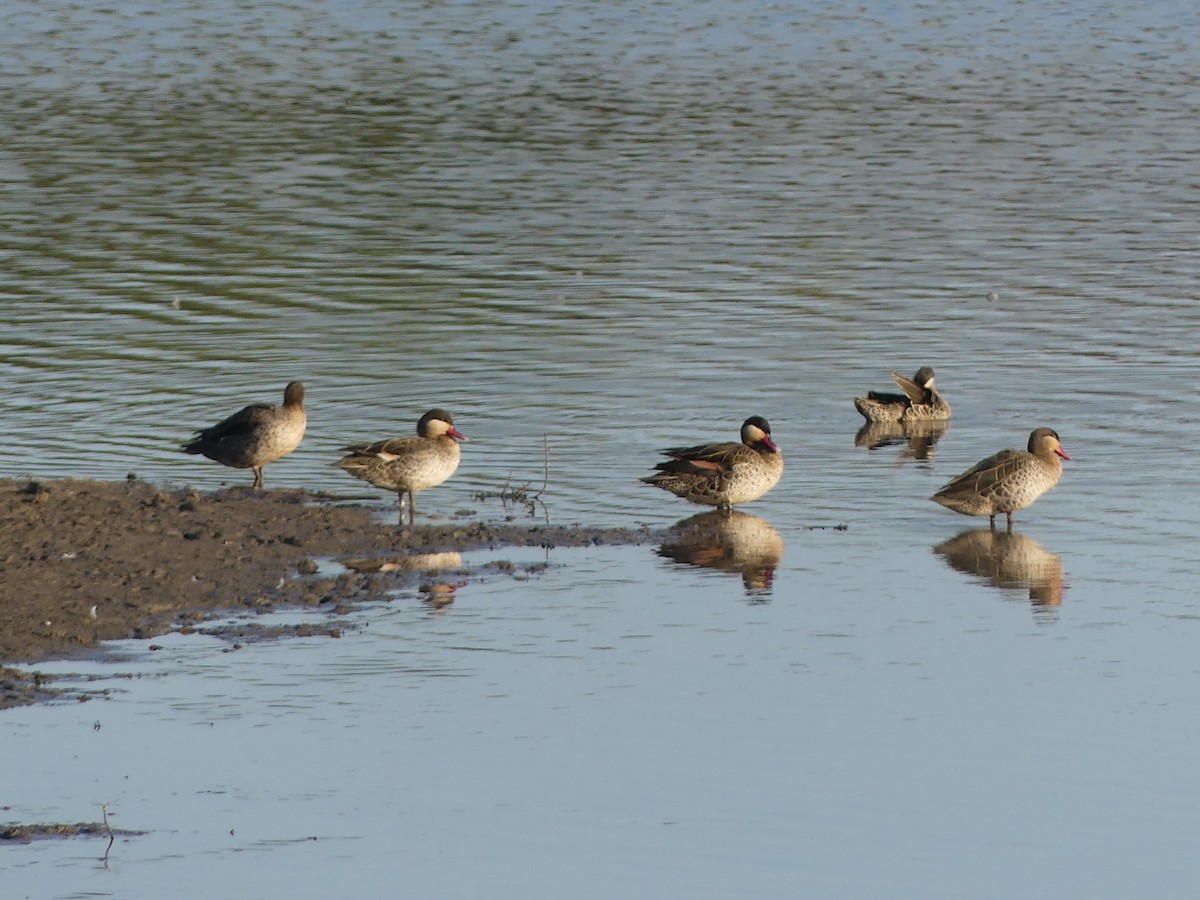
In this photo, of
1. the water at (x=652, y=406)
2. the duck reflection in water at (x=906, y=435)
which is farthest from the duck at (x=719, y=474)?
the duck reflection in water at (x=906, y=435)

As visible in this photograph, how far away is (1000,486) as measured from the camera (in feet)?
61.0

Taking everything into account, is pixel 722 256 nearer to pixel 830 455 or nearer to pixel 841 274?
pixel 841 274

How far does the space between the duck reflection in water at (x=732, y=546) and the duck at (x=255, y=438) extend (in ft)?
11.9

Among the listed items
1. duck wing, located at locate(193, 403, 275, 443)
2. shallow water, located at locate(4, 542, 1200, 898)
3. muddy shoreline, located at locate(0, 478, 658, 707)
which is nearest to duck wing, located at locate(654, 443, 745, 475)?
muddy shoreline, located at locate(0, 478, 658, 707)

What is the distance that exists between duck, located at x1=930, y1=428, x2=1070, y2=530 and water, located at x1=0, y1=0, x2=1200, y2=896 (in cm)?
32

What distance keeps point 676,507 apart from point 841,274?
13.4 metres

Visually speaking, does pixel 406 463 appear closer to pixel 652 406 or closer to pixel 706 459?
pixel 706 459

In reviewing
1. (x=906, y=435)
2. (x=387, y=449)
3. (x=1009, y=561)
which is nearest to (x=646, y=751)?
(x=1009, y=561)

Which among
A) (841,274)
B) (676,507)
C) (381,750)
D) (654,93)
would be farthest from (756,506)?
(654,93)

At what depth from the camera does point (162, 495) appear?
18141 mm

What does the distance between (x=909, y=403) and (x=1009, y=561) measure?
5.88 meters

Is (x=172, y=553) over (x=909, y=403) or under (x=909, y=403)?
under

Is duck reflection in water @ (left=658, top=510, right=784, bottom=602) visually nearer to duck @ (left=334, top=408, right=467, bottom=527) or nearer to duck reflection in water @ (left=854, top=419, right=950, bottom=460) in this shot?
duck @ (left=334, top=408, right=467, bottom=527)

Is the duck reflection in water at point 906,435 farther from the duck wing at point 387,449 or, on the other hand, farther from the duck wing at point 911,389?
the duck wing at point 387,449
